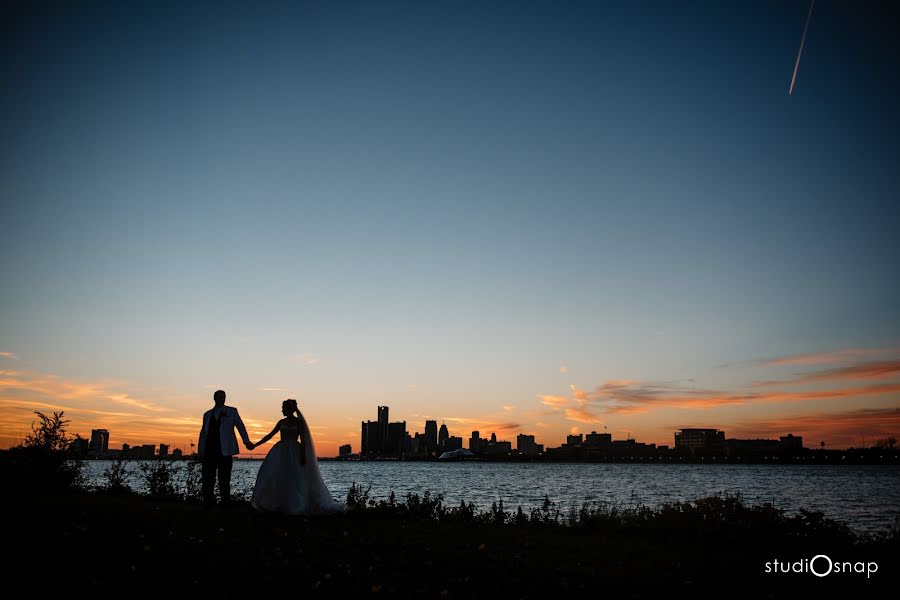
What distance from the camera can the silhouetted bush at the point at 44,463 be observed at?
1905 centimetres

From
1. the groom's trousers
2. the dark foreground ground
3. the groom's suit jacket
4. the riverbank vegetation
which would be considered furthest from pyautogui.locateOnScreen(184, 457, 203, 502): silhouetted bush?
the dark foreground ground

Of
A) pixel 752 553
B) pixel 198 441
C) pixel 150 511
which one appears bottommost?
pixel 752 553

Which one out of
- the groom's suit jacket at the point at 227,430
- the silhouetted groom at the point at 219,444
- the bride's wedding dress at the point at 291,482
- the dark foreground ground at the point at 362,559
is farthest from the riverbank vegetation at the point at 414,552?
the groom's suit jacket at the point at 227,430

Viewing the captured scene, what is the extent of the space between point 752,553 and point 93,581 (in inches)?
518

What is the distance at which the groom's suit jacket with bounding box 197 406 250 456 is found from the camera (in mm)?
16312

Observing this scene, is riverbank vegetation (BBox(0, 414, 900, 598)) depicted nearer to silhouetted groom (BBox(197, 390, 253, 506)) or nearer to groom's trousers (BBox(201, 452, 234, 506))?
groom's trousers (BBox(201, 452, 234, 506))

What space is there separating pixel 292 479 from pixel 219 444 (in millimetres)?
Answer: 2634

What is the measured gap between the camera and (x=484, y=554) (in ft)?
36.1

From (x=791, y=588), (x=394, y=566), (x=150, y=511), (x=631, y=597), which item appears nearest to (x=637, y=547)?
(x=791, y=588)

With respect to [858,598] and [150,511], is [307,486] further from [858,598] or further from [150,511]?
[858,598]

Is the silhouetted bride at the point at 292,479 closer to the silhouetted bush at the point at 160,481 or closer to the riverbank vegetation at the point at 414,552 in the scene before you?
the riverbank vegetation at the point at 414,552

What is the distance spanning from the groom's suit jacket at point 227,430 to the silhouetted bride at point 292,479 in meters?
1.11

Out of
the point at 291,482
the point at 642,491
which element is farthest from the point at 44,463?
the point at 642,491

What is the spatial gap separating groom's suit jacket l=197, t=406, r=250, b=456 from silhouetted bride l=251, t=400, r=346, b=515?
1.11 metres
